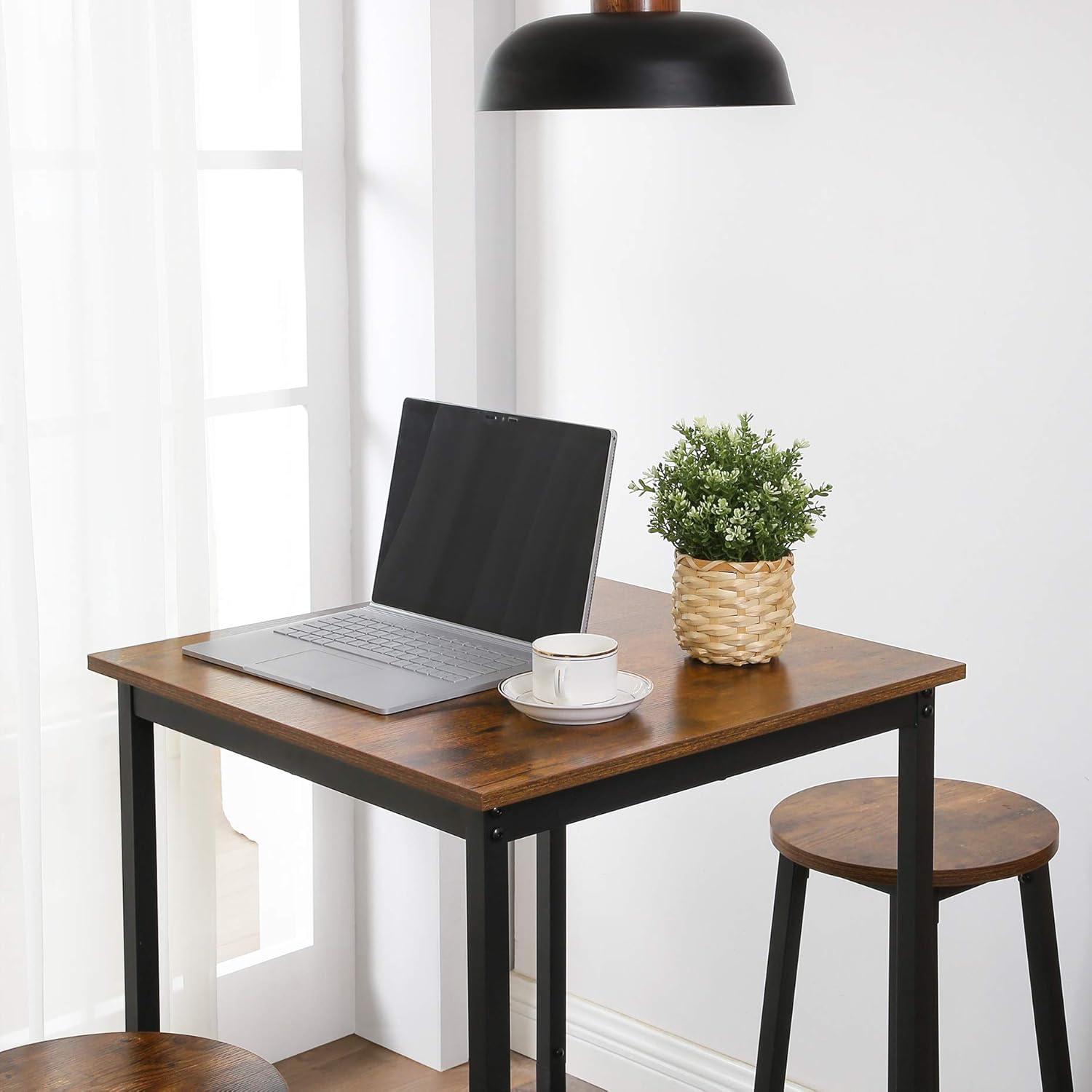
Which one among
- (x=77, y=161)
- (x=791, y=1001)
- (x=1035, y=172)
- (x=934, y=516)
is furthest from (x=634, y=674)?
(x=77, y=161)

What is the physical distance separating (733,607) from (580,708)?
0.93 ft

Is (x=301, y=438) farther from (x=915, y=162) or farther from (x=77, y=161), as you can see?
(x=915, y=162)

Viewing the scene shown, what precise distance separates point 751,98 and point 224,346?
1.37 meters

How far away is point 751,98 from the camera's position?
1688 millimetres

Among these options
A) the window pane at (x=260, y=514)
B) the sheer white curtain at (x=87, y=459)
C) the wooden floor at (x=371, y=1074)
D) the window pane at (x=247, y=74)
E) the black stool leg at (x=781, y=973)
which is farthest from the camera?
the wooden floor at (x=371, y=1074)

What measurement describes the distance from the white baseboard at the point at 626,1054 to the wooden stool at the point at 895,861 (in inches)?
25.1

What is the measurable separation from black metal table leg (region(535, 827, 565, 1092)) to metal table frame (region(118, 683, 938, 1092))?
482 mm

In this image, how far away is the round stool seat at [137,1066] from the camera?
5.43ft

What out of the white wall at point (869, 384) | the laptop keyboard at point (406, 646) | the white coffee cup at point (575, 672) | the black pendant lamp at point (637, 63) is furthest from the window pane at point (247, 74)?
the white coffee cup at point (575, 672)

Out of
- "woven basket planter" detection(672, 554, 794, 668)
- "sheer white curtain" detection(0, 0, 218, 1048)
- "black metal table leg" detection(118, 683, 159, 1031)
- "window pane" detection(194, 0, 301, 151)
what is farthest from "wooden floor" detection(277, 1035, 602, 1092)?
"window pane" detection(194, 0, 301, 151)

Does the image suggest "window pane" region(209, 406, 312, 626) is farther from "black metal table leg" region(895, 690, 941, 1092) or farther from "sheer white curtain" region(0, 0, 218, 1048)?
"black metal table leg" region(895, 690, 941, 1092)

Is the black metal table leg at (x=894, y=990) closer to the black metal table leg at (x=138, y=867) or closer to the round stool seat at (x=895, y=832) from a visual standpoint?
the round stool seat at (x=895, y=832)

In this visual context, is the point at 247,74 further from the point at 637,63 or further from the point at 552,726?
the point at 552,726

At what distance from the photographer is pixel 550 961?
7.93 feet
